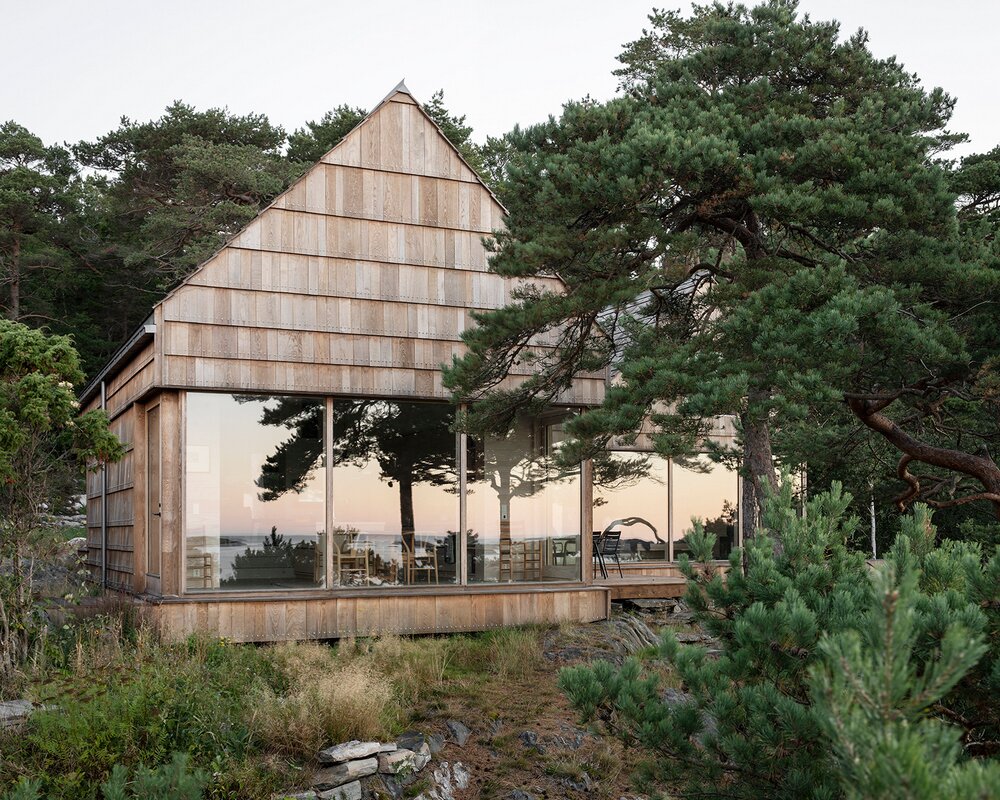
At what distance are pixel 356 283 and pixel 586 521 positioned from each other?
384 cm

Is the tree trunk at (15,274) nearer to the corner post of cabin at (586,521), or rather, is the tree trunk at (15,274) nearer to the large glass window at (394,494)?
the large glass window at (394,494)

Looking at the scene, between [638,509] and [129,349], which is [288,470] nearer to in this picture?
[129,349]

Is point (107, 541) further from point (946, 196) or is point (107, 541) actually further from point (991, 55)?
point (991, 55)

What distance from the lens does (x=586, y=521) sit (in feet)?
39.7

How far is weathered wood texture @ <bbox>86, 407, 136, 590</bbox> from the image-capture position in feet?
40.1

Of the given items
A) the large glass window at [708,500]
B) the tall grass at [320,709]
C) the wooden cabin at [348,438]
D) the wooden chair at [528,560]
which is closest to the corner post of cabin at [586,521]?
the wooden cabin at [348,438]

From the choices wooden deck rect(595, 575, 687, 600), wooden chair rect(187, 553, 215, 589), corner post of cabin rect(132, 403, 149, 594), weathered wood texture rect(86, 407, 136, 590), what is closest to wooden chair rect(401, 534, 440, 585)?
wooden chair rect(187, 553, 215, 589)

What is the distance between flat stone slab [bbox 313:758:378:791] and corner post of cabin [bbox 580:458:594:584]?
4.85 metres

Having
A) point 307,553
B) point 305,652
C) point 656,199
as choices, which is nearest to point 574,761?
point 305,652

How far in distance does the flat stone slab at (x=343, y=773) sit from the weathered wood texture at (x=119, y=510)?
5388 mm

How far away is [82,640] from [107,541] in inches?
194

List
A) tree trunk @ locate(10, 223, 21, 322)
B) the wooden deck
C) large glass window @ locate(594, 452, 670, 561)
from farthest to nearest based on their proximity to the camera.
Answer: tree trunk @ locate(10, 223, 21, 322) < large glass window @ locate(594, 452, 670, 561) < the wooden deck

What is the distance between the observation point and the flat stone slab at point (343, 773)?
24.2ft

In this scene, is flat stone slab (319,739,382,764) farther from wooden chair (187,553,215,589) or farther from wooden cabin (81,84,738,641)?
wooden chair (187,553,215,589)
